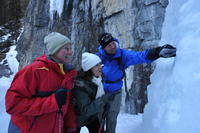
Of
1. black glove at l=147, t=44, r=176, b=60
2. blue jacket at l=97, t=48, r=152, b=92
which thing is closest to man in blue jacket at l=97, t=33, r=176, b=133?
blue jacket at l=97, t=48, r=152, b=92

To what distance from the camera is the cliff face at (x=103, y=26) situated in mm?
6145

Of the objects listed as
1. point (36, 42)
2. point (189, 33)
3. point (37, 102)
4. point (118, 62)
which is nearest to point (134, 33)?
point (118, 62)

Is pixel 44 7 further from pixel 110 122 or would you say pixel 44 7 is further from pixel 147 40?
pixel 110 122

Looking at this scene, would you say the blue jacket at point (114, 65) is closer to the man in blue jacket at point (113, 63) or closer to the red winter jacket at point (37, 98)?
the man in blue jacket at point (113, 63)

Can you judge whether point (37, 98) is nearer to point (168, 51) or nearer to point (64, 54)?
point (64, 54)

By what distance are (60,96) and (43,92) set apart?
145 mm

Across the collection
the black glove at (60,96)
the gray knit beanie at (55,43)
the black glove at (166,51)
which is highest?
the gray knit beanie at (55,43)

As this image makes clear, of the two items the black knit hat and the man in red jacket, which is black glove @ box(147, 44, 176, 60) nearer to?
the black knit hat

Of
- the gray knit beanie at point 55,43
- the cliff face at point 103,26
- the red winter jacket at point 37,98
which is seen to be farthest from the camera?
the cliff face at point 103,26

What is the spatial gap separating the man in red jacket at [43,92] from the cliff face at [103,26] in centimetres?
395

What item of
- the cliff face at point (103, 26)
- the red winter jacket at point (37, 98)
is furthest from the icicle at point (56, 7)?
the red winter jacket at point (37, 98)

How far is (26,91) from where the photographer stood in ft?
6.83

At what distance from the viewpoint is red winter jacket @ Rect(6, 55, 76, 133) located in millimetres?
2062

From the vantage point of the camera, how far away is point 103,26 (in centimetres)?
814
